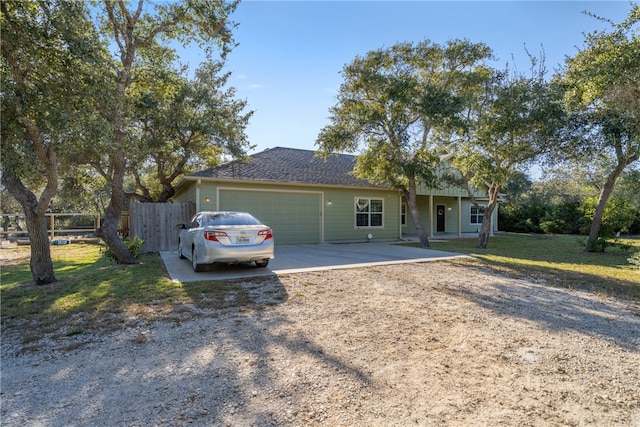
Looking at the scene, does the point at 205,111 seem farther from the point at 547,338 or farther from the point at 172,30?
the point at 547,338

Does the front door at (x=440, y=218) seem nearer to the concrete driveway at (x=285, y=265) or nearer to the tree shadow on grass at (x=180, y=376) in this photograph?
the concrete driveway at (x=285, y=265)

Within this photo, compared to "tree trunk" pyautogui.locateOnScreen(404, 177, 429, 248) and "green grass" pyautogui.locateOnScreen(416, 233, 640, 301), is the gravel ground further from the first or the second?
"tree trunk" pyautogui.locateOnScreen(404, 177, 429, 248)

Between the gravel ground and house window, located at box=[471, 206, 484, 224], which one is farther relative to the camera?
house window, located at box=[471, 206, 484, 224]

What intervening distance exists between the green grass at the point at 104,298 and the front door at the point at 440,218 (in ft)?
60.7

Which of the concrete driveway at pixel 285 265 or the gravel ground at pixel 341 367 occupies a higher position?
the concrete driveway at pixel 285 265

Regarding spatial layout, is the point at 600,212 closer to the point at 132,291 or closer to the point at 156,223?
the point at 132,291

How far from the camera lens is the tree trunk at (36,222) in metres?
7.04

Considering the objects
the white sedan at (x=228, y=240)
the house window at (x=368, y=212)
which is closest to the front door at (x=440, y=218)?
the house window at (x=368, y=212)

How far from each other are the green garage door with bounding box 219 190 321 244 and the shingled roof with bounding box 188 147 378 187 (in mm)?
679

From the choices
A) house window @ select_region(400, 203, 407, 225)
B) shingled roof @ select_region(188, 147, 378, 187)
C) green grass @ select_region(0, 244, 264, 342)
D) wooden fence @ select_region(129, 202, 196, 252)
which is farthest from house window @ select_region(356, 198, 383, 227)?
green grass @ select_region(0, 244, 264, 342)

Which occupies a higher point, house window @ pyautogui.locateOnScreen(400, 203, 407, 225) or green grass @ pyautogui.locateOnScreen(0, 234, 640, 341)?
house window @ pyautogui.locateOnScreen(400, 203, 407, 225)

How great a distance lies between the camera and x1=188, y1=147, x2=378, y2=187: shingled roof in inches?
539

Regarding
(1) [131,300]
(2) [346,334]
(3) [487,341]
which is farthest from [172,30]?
(3) [487,341]

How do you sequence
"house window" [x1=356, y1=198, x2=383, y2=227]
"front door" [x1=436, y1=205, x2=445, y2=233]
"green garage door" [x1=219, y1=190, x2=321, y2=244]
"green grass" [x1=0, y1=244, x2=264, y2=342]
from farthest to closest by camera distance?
1. "front door" [x1=436, y1=205, x2=445, y2=233]
2. "house window" [x1=356, y1=198, x2=383, y2=227]
3. "green garage door" [x1=219, y1=190, x2=321, y2=244]
4. "green grass" [x1=0, y1=244, x2=264, y2=342]
